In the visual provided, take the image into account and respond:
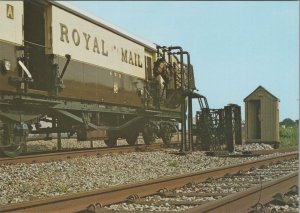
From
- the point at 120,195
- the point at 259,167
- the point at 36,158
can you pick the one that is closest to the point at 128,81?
the point at 36,158

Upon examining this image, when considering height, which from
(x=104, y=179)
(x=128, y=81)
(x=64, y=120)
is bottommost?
(x=104, y=179)

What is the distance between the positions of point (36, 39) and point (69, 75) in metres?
1.21

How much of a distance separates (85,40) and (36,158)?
3396 mm

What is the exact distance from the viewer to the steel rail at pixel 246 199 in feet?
14.7

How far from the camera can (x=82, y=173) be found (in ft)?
29.0

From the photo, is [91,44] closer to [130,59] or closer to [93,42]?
[93,42]

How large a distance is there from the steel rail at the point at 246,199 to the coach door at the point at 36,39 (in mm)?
6507

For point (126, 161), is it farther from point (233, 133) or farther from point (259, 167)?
point (233, 133)

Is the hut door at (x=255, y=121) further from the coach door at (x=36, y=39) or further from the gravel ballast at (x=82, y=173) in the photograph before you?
the coach door at (x=36, y=39)

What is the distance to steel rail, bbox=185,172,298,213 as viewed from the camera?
4.48 m

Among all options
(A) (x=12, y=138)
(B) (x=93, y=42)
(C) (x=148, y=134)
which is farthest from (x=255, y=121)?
(A) (x=12, y=138)

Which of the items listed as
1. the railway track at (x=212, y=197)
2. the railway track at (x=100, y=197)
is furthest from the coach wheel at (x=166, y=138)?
the railway track at (x=212, y=197)

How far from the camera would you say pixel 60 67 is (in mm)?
11031

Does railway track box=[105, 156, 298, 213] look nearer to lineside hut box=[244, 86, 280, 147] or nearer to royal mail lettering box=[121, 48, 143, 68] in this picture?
royal mail lettering box=[121, 48, 143, 68]
